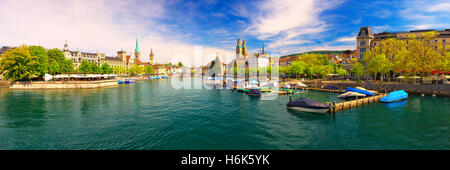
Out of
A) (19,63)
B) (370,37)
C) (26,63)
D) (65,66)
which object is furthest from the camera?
(370,37)

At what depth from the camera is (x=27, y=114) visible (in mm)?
26484

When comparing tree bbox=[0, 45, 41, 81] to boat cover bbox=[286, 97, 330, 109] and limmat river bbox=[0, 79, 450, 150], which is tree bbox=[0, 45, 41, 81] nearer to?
limmat river bbox=[0, 79, 450, 150]

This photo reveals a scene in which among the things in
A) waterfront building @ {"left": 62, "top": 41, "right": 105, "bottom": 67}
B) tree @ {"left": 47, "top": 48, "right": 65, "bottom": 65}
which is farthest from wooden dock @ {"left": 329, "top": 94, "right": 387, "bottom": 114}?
waterfront building @ {"left": 62, "top": 41, "right": 105, "bottom": 67}

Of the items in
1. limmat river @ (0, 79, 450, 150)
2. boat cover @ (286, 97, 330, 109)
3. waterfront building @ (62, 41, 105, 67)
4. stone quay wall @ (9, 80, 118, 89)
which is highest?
waterfront building @ (62, 41, 105, 67)

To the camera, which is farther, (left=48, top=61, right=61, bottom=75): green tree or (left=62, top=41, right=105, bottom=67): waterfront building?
(left=62, top=41, right=105, bottom=67): waterfront building

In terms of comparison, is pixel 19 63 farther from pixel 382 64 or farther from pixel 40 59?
pixel 382 64

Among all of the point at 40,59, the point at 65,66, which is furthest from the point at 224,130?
the point at 65,66

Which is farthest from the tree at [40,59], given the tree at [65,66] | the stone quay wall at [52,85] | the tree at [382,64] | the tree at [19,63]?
the tree at [382,64]

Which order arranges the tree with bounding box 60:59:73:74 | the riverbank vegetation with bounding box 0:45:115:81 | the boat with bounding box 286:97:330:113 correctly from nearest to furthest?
Result: the boat with bounding box 286:97:330:113, the riverbank vegetation with bounding box 0:45:115:81, the tree with bounding box 60:59:73:74

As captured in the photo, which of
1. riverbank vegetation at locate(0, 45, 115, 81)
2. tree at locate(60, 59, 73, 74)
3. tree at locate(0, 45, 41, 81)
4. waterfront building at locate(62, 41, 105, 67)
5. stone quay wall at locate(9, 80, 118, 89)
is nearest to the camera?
tree at locate(0, 45, 41, 81)

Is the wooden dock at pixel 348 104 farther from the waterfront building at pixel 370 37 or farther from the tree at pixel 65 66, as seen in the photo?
the tree at pixel 65 66

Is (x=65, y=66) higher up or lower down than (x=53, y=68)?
higher up

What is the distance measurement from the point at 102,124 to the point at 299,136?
22378 mm
